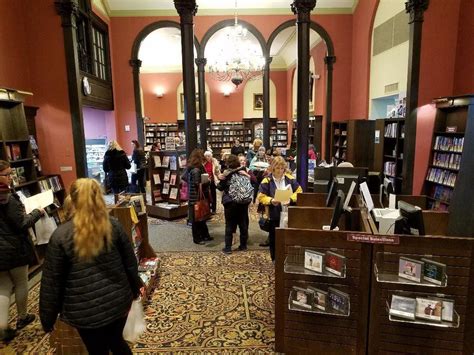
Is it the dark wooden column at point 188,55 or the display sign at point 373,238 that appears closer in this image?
the display sign at point 373,238

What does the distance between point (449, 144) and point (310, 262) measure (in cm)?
473

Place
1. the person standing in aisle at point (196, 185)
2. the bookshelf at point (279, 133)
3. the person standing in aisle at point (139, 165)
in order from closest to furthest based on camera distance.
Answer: the person standing in aisle at point (196, 185) < the person standing in aisle at point (139, 165) < the bookshelf at point (279, 133)

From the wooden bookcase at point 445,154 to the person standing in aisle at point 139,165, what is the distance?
657 cm

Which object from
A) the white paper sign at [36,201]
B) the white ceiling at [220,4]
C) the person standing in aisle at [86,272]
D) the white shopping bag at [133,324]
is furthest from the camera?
the white ceiling at [220,4]

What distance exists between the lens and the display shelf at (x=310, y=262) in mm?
Answer: 2338

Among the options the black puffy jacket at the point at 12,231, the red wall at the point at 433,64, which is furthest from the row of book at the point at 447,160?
the black puffy jacket at the point at 12,231

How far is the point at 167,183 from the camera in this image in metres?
7.07

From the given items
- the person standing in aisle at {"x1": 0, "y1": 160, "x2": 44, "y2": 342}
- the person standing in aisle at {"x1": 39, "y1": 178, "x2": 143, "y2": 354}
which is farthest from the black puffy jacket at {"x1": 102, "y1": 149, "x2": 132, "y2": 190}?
the person standing in aisle at {"x1": 39, "y1": 178, "x2": 143, "y2": 354}

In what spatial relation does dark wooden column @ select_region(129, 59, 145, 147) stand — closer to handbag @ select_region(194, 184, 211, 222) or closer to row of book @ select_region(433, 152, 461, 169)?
handbag @ select_region(194, 184, 211, 222)

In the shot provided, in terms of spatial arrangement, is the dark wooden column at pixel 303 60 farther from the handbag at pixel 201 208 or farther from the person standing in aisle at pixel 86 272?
the person standing in aisle at pixel 86 272

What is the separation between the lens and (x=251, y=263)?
4582 millimetres

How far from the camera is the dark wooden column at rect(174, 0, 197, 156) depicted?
5751mm

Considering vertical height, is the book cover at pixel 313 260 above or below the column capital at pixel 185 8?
below

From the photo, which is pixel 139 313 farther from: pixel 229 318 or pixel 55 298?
pixel 229 318
